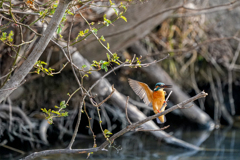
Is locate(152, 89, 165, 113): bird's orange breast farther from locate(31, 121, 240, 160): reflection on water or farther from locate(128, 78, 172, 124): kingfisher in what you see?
locate(31, 121, 240, 160): reflection on water

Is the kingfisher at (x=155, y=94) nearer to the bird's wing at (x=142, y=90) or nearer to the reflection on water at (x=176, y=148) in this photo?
the bird's wing at (x=142, y=90)

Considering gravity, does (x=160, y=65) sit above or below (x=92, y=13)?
below

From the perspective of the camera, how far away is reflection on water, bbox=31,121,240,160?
11.2ft

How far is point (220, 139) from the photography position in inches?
168

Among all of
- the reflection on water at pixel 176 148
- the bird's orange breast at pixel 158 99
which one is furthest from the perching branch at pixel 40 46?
the reflection on water at pixel 176 148

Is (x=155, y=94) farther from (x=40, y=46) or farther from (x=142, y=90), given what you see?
(x=40, y=46)

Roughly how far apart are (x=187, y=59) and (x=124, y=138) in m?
1.89

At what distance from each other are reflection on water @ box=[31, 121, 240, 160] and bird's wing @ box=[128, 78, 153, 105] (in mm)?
756

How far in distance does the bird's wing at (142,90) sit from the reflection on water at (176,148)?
29.8 inches

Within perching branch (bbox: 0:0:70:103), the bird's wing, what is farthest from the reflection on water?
perching branch (bbox: 0:0:70:103)

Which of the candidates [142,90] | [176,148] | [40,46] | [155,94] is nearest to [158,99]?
[155,94]

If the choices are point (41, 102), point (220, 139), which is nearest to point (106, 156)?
point (41, 102)

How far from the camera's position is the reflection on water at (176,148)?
341 centimetres

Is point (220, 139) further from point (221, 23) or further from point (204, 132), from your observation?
point (221, 23)
